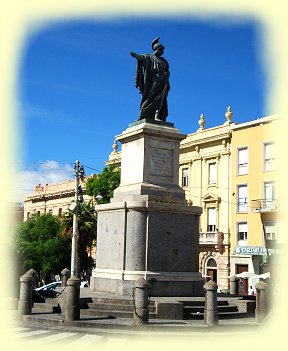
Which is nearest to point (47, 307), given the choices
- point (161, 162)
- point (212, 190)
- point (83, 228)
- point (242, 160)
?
point (161, 162)

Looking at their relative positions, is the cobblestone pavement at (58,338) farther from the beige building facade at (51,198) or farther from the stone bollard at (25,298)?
the beige building facade at (51,198)

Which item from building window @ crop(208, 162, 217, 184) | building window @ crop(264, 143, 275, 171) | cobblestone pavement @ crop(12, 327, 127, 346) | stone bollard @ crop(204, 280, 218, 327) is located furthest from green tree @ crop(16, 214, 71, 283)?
stone bollard @ crop(204, 280, 218, 327)

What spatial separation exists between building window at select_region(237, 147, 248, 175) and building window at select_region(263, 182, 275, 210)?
2.64m

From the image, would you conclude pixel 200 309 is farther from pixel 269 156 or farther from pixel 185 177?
pixel 185 177

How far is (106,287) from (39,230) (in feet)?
118

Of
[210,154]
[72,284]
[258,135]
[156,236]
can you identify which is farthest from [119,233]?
[210,154]

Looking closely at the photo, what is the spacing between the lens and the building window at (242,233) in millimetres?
45125

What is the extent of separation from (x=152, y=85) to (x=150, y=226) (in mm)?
4649

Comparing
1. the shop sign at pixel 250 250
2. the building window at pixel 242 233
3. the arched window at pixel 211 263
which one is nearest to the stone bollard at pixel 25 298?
the shop sign at pixel 250 250

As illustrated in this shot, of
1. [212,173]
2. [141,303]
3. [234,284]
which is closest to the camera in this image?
[141,303]

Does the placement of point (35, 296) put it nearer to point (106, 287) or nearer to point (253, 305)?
point (106, 287)

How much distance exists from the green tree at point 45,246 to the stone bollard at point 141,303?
34290 mm

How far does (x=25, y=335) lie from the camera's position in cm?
1145

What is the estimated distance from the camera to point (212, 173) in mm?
48875
